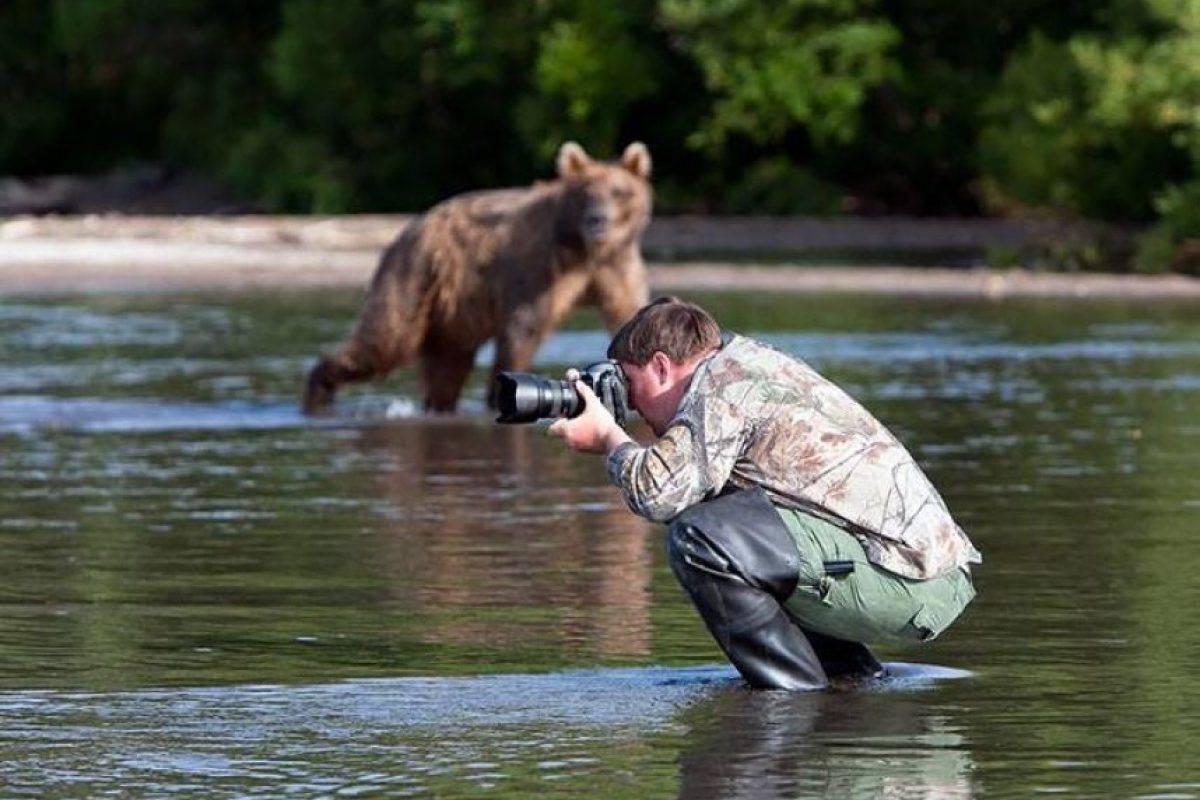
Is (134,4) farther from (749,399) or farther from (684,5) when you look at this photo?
(749,399)

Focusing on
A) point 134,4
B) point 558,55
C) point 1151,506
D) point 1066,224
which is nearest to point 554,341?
point 1151,506

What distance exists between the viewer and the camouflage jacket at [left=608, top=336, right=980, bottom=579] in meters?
7.30

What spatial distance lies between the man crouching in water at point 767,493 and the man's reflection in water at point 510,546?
1.21 metres

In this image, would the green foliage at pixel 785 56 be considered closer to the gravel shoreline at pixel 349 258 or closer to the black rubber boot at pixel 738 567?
the gravel shoreline at pixel 349 258

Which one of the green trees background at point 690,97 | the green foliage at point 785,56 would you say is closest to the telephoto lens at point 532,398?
the green trees background at point 690,97

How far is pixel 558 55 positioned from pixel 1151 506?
2926 centimetres

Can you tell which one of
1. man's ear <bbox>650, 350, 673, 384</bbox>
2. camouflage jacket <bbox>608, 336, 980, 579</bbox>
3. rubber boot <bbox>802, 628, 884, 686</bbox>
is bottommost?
rubber boot <bbox>802, 628, 884, 686</bbox>

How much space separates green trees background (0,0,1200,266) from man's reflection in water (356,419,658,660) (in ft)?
57.5

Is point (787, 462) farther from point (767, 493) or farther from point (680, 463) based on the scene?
point (680, 463)

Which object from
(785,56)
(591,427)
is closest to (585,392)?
(591,427)

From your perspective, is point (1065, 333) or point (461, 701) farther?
point (1065, 333)

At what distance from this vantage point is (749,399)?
7340 millimetres

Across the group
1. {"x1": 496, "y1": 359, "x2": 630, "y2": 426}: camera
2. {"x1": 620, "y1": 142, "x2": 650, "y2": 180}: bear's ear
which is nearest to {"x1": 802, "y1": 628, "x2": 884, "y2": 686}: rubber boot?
{"x1": 496, "y1": 359, "x2": 630, "y2": 426}: camera

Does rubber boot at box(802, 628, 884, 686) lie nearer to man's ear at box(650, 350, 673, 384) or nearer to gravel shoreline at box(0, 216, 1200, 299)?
man's ear at box(650, 350, 673, 384)
